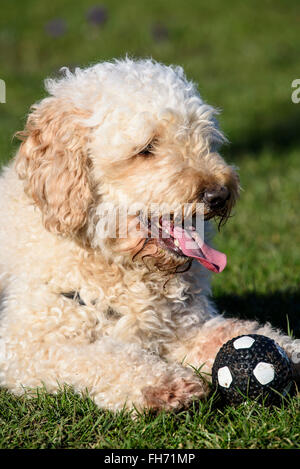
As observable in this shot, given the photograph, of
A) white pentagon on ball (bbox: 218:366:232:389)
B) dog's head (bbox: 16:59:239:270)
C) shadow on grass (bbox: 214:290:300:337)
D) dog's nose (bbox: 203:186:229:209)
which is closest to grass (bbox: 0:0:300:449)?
shadow on grass (bbox: 214:290:300:337)

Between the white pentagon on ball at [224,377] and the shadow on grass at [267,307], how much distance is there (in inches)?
46.9

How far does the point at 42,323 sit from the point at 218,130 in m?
1.62

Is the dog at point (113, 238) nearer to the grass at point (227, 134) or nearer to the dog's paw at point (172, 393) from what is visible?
the dog's paw at point (172, 393)

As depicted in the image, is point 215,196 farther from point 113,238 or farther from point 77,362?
point 77,362

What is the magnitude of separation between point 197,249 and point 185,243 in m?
0.10

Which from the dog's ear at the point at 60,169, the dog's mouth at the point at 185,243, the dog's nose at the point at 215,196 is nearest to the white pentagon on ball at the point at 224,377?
the dog's mouth at the point at 185,243

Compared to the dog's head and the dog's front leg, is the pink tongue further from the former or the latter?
the dog's front leg

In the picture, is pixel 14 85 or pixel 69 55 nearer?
pixel 14 85

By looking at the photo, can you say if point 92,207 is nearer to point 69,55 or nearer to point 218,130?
point 218,130

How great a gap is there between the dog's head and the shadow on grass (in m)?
1.27

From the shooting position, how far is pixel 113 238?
3.97 m

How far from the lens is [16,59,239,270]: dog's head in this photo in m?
3.82
